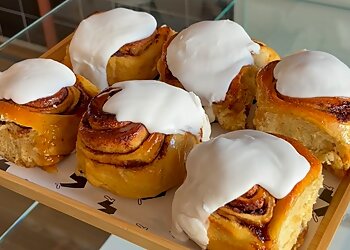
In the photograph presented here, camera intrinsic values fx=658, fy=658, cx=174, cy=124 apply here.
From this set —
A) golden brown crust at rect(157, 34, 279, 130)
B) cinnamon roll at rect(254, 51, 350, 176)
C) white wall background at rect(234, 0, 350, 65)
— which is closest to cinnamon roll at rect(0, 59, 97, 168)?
golden brown crust at rect(157, 34, 279, 130)

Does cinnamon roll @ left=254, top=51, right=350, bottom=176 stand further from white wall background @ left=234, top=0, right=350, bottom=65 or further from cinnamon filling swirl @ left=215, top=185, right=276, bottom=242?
white wall background @ left=234, top=0, right=350, bottom=65

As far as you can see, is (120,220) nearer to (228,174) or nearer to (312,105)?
(228,174)

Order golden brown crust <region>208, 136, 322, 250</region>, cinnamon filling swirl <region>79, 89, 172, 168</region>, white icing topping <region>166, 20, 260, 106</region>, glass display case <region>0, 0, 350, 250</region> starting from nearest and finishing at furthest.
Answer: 1. golden brown crust <region>208, 136, 322, 250</region>
2. cinnamon filling swirl <region>79, 89, 172, 168</region>
3. white icing topping <region>166, 20, 260, 106</region>
4. glass display case <region>0, 0, 350, 250</region>

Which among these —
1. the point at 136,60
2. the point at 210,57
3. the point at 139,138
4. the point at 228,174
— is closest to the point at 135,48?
the point at 136,60

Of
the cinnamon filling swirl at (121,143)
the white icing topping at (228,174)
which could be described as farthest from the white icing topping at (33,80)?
the white icing topping at (228,174)

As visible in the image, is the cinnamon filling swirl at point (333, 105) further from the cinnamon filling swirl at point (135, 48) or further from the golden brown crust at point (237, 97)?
the cinnamon filling swirl at point (135, 48)

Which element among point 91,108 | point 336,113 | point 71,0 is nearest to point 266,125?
point 336,113
